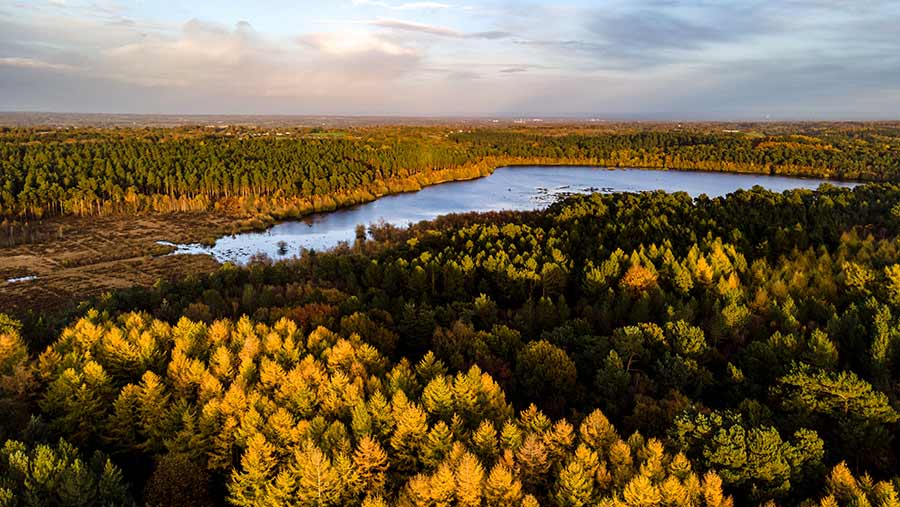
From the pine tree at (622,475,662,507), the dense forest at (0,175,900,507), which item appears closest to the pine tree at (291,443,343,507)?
the dense forest at (0,175,900,507)

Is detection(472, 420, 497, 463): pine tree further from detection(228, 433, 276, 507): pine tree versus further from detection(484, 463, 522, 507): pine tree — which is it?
detection(228, 433, 276, 507): pine tree

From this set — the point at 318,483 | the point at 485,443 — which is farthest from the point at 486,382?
the point at 318,483

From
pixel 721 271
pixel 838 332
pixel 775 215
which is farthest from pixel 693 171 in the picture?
pixel 838 332

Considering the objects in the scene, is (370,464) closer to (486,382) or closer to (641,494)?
(486,382)

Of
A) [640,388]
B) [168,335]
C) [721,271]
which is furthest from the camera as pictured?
[721,271]

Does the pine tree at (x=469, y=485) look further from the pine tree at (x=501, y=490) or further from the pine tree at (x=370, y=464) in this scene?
the pine tree at (x=370, y=464)

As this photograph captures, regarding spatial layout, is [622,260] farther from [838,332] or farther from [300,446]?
[300,446]
